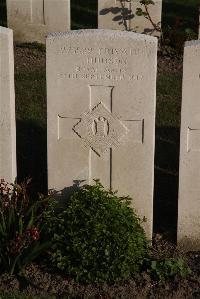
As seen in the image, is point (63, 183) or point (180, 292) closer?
point (180, 292)

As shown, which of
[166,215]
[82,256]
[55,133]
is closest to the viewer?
[82,256]

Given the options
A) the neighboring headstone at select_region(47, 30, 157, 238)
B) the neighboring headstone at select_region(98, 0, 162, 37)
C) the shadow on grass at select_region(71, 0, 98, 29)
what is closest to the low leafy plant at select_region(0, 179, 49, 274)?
the neighboring headstone at select_region(47, 30, 157, 238)

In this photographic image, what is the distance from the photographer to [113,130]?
5.78 meters

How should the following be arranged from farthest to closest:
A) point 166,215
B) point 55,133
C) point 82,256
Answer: point 166,215, point 55,133, point 82,256

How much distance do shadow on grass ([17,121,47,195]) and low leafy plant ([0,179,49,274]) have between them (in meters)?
1.15

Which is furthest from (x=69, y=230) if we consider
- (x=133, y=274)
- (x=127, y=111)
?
(x=127, y=111)

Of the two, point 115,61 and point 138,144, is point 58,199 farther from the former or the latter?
point 115,61

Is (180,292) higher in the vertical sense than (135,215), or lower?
lower

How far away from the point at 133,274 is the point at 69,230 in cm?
57

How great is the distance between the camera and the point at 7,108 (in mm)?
5762

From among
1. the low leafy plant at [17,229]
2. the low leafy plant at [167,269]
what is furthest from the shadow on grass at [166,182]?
the low leafy plant at [17,229]

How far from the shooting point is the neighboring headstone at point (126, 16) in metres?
10.7

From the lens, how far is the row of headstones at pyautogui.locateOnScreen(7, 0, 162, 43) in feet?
35.4

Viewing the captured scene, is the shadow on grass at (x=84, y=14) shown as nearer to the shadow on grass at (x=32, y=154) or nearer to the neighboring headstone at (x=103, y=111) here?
the shadow on grass at (x=32, y=154)
